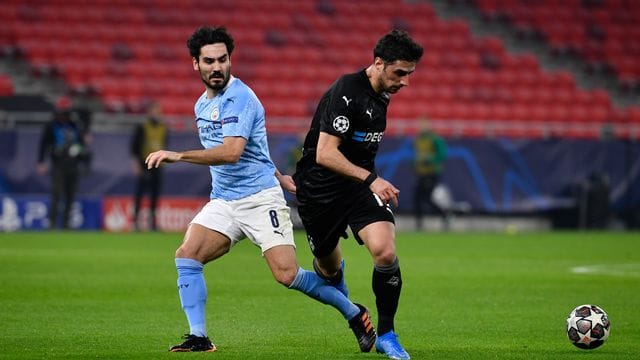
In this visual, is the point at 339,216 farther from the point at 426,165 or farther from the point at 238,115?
the point at 426,165

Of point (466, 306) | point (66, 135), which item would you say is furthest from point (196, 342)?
point (66, 135)

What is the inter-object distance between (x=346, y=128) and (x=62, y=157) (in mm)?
15118

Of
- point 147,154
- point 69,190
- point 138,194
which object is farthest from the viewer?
point 147,154

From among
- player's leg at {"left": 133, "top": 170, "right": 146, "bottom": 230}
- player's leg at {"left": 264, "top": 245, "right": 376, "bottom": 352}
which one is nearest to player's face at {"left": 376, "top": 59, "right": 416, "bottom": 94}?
A: player's leg at {"left": 264, "top": 245, "right": 376, "bottom": 352}

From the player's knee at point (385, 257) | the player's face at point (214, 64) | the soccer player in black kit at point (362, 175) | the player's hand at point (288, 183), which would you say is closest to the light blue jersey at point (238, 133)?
the player's face at point (214, 64)

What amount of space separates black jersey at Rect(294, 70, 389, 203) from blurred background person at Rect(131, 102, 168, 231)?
1409cm

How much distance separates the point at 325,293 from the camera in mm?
8344

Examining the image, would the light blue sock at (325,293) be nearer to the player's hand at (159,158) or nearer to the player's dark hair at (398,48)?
the player's hand at (159,158)

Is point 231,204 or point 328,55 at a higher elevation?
point 231,204

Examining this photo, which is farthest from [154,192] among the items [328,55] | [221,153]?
[221,153]

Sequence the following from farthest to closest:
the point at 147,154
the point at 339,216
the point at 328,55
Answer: the point at 328,55
the point at 147,154
the point at 339,216

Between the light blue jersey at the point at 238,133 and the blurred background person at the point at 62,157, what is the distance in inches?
563

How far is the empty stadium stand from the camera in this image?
92.1ft

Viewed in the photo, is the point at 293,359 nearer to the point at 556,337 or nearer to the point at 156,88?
the point at 556,337
